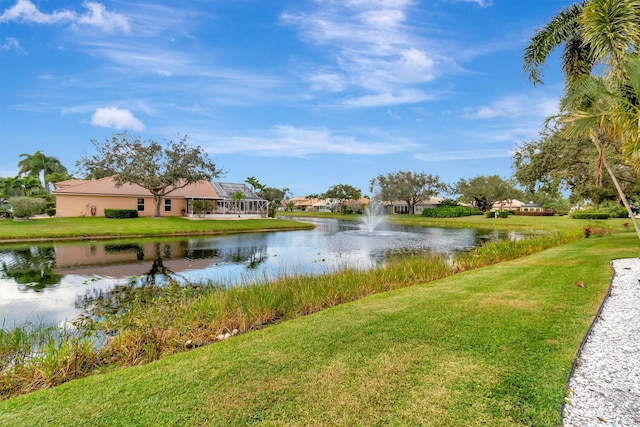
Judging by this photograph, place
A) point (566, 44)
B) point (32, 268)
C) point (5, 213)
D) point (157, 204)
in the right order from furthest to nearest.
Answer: point (157, 204) < point (5, 213) < point (566, 44) < point (32, 268)

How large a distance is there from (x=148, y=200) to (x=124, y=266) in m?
24.8

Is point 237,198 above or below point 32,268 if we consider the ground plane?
above

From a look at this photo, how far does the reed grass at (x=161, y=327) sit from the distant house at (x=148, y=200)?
2956cm

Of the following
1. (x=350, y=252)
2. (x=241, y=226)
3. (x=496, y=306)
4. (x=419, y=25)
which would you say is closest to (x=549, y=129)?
(x=419, y=25)

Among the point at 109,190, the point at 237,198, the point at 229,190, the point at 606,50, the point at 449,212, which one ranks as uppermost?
the point at 606,50

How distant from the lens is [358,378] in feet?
10.9

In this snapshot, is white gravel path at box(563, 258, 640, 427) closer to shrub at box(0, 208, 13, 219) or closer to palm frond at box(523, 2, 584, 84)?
palm frond at box(523, 2, 584, 84)

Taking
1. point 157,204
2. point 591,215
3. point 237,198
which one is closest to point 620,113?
point 157,204

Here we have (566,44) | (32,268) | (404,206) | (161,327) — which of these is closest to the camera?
(161,327)

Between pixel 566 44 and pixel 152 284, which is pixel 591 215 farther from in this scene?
pixel 152 284

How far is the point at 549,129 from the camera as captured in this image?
1616 centimetres

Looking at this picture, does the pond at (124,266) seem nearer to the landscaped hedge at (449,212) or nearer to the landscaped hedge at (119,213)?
the landscaped hedge at (119,213)

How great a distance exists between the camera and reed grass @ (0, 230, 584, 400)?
13.3 feet

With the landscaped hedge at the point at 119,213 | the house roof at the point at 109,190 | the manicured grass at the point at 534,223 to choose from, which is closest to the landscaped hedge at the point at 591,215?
the manicured grass at the point at 534,223
